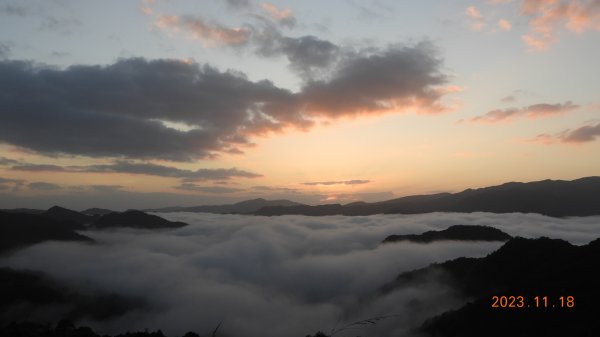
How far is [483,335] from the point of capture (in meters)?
89.8

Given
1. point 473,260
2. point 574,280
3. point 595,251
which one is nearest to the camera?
point 574,280

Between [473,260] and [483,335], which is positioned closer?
[483,335]

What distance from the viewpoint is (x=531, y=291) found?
95.6 meters

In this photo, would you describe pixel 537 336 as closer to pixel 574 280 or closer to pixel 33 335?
pixel 574 280

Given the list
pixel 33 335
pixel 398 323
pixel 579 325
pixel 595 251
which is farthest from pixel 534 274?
pixel 33 335

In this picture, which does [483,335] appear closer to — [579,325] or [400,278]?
[579,325]

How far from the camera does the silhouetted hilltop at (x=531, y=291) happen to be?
258ft

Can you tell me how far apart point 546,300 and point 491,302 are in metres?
13.7

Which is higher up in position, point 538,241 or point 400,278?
point 538,241

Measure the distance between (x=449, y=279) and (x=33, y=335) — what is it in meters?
129

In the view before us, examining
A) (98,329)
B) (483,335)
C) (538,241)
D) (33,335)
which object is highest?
(538,241)

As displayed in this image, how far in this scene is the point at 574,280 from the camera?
3519 inches

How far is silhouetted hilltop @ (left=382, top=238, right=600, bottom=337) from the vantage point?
78500 mm

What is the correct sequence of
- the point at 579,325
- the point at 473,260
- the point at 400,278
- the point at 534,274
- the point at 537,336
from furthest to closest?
the point at 400,278
the point at 473,260
the point at 534,274
the point at 537,336
the point at 579,325
